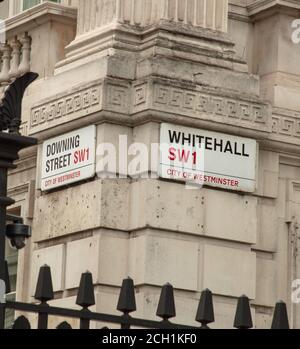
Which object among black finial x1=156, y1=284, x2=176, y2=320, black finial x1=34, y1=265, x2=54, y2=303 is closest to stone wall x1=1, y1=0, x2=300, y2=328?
black finial x1=156, y1=284, x2=176, y2=320

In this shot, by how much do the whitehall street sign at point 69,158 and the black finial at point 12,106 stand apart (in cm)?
549

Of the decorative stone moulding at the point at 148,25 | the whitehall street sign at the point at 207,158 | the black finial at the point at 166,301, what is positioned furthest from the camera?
the decorative stone moulding at the point at 148,25

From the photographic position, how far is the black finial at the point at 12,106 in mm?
10445

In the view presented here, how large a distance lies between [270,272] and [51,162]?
2406mm

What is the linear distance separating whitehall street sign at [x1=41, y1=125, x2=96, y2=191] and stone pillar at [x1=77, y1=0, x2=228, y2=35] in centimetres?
118

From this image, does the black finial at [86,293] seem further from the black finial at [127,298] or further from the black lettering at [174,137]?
the black lettering at [174,137]

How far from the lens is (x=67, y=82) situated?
667 inches

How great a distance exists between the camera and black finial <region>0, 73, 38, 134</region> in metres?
10.4

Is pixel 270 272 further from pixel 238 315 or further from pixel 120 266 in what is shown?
pixel 238 315

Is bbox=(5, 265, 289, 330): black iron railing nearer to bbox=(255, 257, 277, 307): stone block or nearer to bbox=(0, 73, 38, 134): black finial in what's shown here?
bbox=(0, 73, 38, 134): black finial

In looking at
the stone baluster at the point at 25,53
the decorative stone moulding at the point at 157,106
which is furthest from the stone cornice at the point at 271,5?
the stone baluster at the point at 25,53

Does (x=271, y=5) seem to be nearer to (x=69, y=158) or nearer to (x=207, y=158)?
(x=207, y=158)

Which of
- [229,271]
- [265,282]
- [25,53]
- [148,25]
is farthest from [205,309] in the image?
[25,53]
